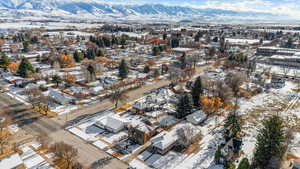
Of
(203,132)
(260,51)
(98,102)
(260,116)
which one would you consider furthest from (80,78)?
(260,51)

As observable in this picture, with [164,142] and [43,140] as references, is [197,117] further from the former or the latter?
[43,140]

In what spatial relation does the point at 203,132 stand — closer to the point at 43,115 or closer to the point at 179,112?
the point at 179,112

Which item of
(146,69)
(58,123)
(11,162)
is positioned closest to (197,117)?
(58,123)

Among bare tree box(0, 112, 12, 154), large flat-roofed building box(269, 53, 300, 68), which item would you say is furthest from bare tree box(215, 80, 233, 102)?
large flat-roofed building box(269, 53, 300, 68)

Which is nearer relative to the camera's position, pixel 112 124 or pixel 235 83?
pixel 112 124

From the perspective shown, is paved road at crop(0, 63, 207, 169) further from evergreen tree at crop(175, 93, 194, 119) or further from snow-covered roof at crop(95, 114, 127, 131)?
evergreen tree at crop(175, 93, 194, 119)

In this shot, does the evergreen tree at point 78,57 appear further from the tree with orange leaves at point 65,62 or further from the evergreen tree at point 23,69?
the evergreen tree at point 23,69
